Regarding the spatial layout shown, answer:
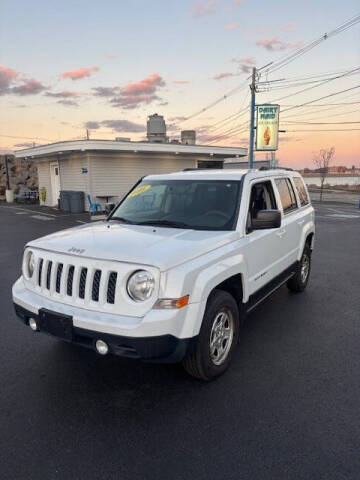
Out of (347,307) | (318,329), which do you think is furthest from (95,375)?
(347,307)

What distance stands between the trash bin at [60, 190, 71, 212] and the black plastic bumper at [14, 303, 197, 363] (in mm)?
18032

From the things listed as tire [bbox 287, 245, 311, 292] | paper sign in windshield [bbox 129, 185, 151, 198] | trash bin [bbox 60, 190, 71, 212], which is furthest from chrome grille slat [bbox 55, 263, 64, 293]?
trash bin [bbox 60, 190, 71, 212]

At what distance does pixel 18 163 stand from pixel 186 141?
20.4 meters

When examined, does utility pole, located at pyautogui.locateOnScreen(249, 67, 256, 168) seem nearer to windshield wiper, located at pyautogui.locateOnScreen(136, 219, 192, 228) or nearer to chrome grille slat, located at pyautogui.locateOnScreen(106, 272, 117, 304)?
windshield wiper, located at pyautogui.locateOnScreen(136, 219, 192, 228)

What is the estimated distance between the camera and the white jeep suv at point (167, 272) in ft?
8.86

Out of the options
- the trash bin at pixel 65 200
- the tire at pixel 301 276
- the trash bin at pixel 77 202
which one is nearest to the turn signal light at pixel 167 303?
the tire at pixel 301 276

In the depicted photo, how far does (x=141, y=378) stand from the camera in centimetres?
343

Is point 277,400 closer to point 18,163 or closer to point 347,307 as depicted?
point 347,307

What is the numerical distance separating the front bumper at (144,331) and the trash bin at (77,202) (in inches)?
681

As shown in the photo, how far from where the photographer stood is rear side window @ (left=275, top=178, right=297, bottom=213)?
486cm

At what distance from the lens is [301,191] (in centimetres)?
585

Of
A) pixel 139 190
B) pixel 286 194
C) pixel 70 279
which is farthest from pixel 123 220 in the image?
pixel 286 194

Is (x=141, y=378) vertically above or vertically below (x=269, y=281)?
below

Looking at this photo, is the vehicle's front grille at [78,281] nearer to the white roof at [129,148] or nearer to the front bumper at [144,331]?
the front bumper at [144,331]
